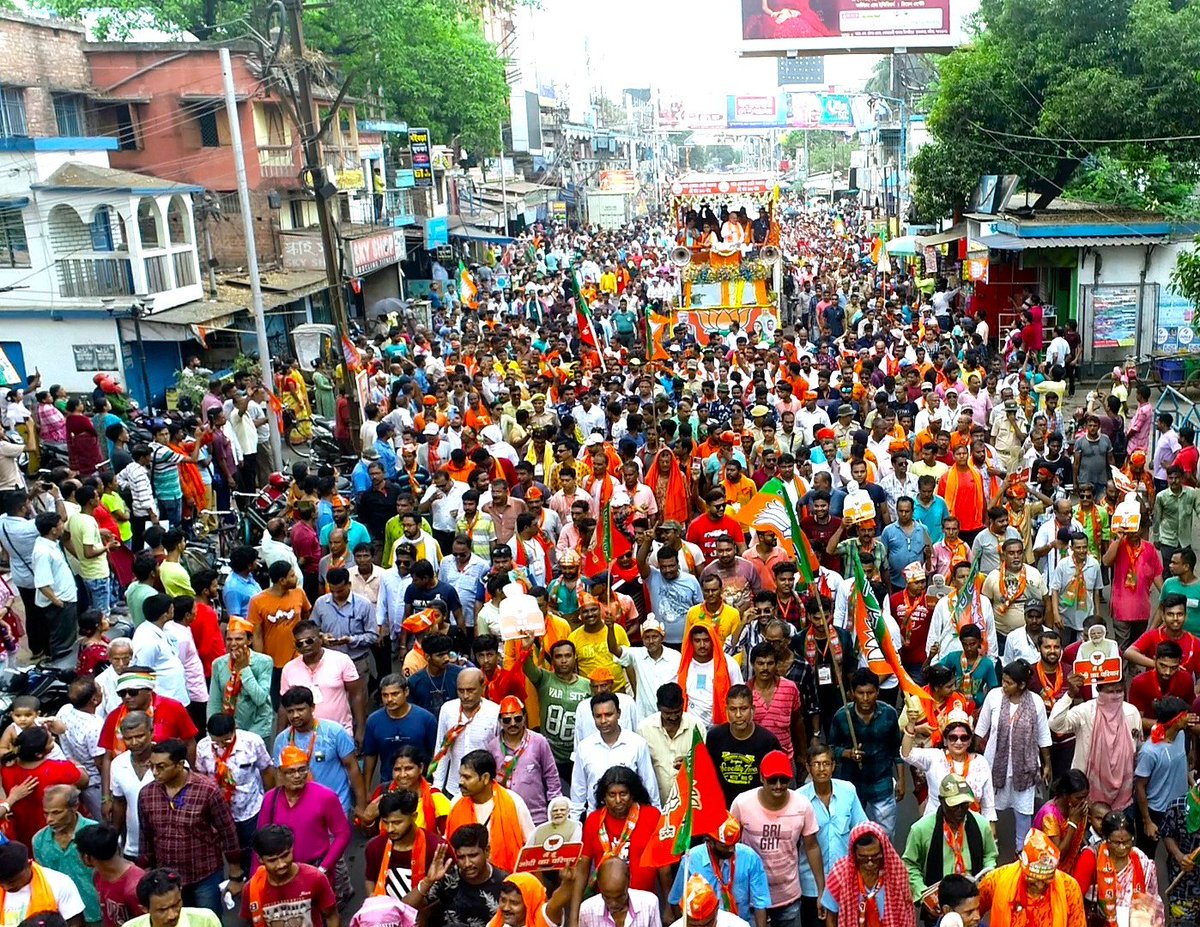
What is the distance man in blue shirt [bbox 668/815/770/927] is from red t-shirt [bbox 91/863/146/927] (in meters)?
2.11

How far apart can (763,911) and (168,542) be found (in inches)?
182

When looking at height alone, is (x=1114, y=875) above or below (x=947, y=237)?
above

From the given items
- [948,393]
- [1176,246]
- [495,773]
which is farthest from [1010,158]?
[495,773]

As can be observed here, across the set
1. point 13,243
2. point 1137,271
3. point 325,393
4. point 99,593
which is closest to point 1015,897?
point 99,593

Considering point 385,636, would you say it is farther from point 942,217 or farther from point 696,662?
point 942,217

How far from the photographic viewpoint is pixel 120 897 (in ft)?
17.9

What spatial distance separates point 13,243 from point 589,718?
18.4 metres

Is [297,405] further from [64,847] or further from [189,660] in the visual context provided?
[64,847]

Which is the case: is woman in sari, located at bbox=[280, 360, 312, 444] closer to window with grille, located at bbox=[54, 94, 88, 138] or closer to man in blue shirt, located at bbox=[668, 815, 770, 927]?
window with grille, located at bbox=[54, 94, 88, 138]

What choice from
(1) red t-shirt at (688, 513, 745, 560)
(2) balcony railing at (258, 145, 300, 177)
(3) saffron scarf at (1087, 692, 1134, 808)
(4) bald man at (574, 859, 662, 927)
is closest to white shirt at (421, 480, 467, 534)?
(1) red t-shirt at (688, 513, 745, 560)

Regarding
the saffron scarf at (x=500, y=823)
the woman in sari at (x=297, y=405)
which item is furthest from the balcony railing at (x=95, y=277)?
the saffron scarf at (x=500, y=823)

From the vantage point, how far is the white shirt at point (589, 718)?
6336mm

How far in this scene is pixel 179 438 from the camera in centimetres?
1388

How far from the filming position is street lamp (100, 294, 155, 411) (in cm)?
2086
